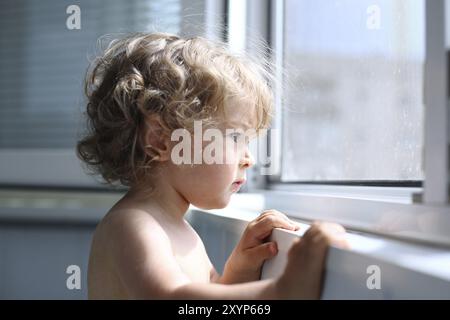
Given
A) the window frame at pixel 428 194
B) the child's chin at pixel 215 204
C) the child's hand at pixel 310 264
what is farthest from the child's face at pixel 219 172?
the child's hand at pixel 310 264

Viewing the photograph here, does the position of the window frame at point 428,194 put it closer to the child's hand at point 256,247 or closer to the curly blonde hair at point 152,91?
the child's hand at point 256,247

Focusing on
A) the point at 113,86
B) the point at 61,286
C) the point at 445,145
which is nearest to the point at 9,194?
the point at 61,286

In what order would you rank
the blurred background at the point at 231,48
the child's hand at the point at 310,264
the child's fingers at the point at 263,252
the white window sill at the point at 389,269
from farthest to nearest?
the blurred background at the point at 231,48 < the child's fingers at the point at 263,252 < the child's hand at the point at 310,264 < the white window sill at the point at 389,269

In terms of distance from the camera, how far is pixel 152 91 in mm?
695

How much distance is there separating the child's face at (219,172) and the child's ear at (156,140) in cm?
2

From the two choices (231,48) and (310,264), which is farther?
(231,48)

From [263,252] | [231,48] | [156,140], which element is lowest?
[263,252]

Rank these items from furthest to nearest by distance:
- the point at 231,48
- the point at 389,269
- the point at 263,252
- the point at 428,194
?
the point at 231,48 < the point at 263,252 < the point at 428,194 < the point at 389,269

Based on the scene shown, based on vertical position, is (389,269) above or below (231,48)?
below

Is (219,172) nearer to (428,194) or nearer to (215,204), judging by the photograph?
(215,204)

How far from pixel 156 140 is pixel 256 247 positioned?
0.19 metres

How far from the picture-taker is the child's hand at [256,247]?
0.63m

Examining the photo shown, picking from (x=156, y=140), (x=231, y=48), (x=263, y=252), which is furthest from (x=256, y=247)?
(x=231, y=48)

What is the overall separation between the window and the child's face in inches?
7.5
